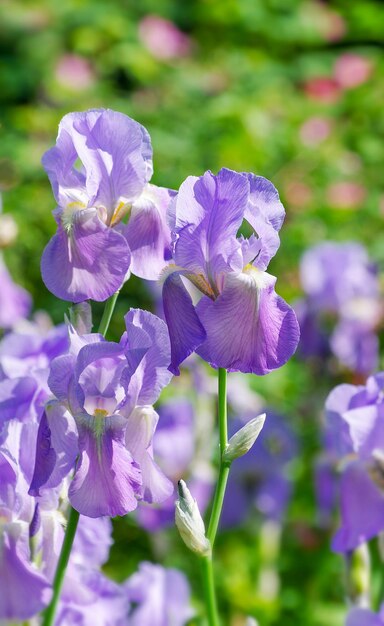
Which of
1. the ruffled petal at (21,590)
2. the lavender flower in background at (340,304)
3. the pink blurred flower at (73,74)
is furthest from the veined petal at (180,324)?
the pink blurred flower at (73,74)

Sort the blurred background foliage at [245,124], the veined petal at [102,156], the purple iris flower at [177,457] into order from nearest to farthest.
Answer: the veined petal at [102,156] < the purple iris flower at [177,457] < the blurred background foliage at [245,124]

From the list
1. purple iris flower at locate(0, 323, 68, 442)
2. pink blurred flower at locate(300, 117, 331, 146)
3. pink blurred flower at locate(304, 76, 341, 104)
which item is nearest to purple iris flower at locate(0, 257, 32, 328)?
purple iris flower at locate(0, 323, 68, 442)

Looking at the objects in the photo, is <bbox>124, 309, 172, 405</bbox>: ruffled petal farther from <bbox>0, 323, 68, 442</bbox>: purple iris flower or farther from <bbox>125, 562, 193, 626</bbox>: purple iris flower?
<bbox>125, 562, 193, 626</bbox>: purple iris flower

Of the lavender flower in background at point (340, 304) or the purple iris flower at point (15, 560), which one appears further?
the lavender flower in background at point (340, 304)

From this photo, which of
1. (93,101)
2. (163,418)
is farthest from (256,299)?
(93,101)

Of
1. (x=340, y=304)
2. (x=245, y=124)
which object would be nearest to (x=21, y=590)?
(x=340, y=304)

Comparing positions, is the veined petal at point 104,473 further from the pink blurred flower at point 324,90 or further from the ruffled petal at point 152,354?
the pink blurred flower at point 324,90

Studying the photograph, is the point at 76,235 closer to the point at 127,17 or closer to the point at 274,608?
the point at 274,608
